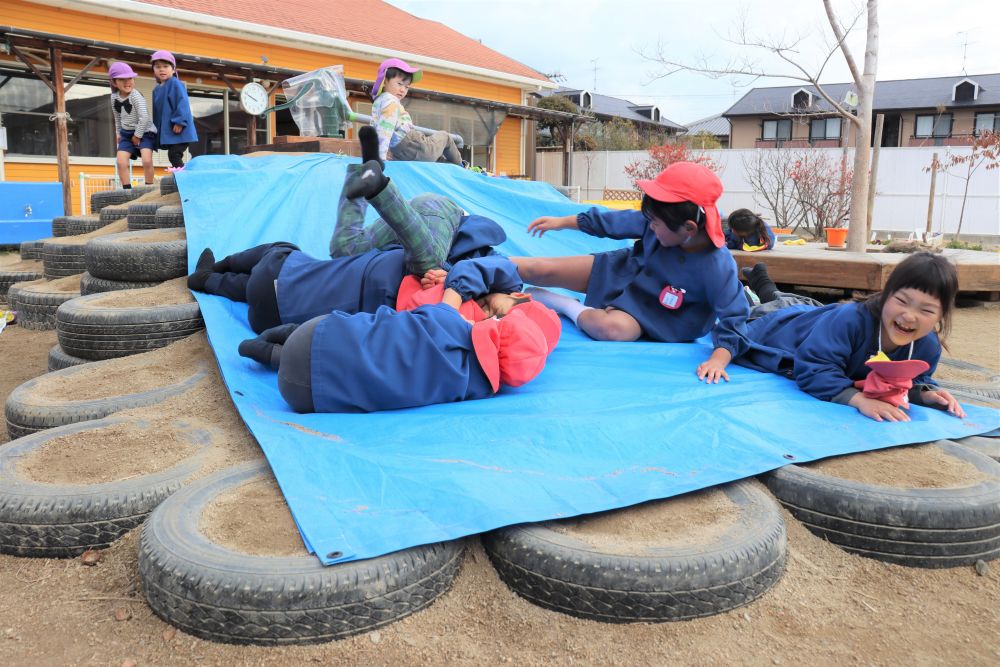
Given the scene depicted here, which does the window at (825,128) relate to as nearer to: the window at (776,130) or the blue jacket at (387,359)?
the window at (776,130)

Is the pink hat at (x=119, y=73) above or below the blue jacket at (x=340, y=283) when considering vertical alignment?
above

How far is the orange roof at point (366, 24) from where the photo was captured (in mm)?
13531

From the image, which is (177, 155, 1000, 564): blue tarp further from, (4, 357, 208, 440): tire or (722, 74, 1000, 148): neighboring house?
(722, 74, 1000, 148): neighboring house

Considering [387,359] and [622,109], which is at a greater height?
[622,109]

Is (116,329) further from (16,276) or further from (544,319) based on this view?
(16,276)

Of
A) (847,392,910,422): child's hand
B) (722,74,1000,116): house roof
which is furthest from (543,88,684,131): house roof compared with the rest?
(847,392,910,422): child's hand

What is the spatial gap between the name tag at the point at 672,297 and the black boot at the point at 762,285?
49.0 inches

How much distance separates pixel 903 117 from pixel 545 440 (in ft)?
117

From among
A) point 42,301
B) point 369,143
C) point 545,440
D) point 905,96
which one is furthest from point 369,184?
point 905,96

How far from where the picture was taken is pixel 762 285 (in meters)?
4.48

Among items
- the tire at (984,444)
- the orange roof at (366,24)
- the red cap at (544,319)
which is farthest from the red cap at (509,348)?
the orange roof at (366,24)

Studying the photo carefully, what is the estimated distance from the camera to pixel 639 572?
1.60 metres

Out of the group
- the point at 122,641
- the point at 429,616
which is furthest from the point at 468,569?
the point at 122,641

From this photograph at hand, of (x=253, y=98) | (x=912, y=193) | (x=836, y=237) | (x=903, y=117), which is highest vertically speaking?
(x=903, y=117)
